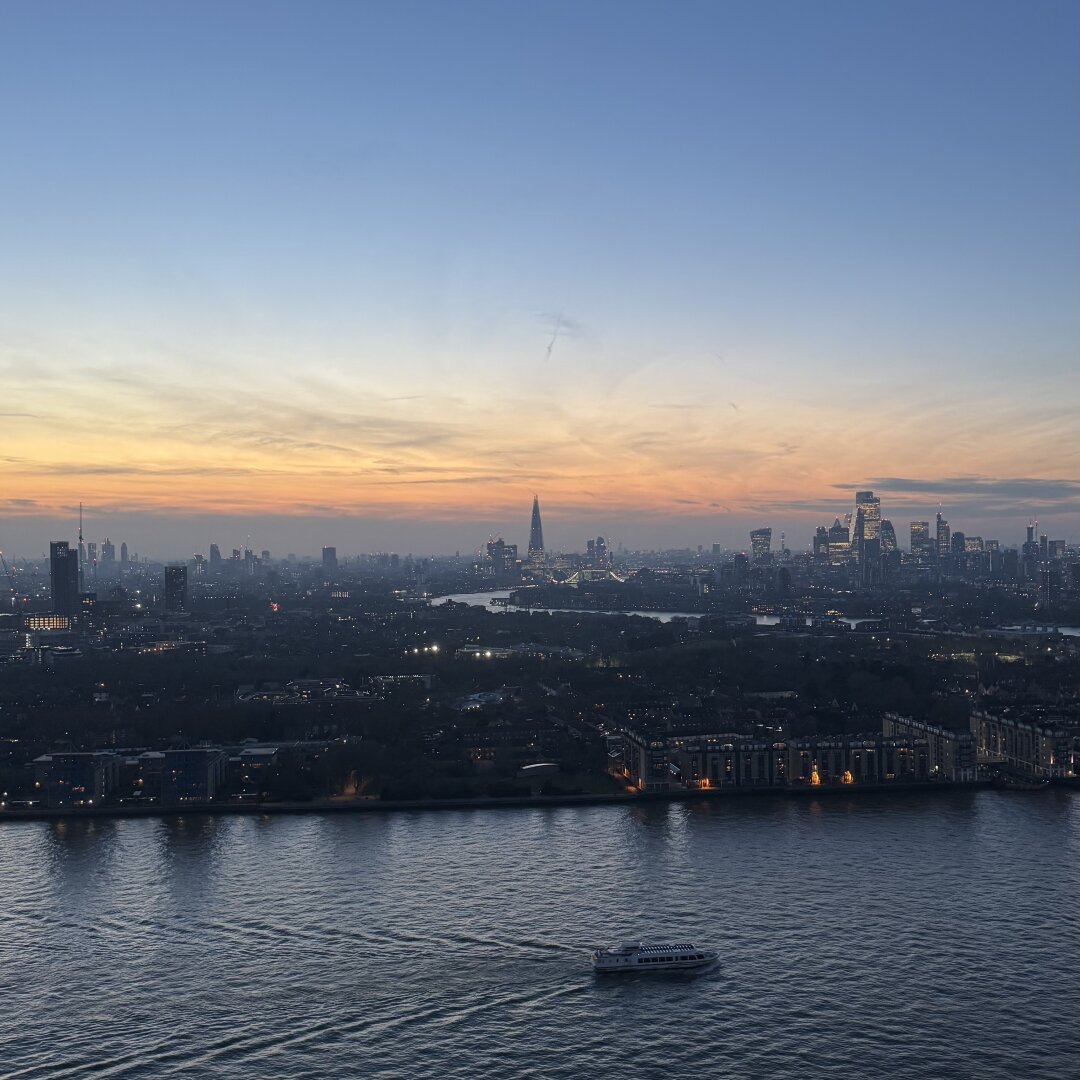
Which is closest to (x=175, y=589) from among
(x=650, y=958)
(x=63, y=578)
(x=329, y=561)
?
(x=63, y=578)

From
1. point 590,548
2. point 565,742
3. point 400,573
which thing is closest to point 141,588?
point 400,573

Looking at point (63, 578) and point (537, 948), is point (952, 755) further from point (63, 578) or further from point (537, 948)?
point (63, 578)

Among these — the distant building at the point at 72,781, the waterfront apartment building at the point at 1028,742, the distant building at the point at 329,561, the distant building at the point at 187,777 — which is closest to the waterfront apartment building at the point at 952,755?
the waterfront apartment building at the point at 1028,742

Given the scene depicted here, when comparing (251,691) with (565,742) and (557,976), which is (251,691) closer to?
(565,742)

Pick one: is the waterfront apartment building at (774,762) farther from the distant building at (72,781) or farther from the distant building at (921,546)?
the distant building at (921,546)

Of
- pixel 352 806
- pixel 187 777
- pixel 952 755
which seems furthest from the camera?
pixel 952 755

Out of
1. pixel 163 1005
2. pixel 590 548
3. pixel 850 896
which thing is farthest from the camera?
pixel 590 548
